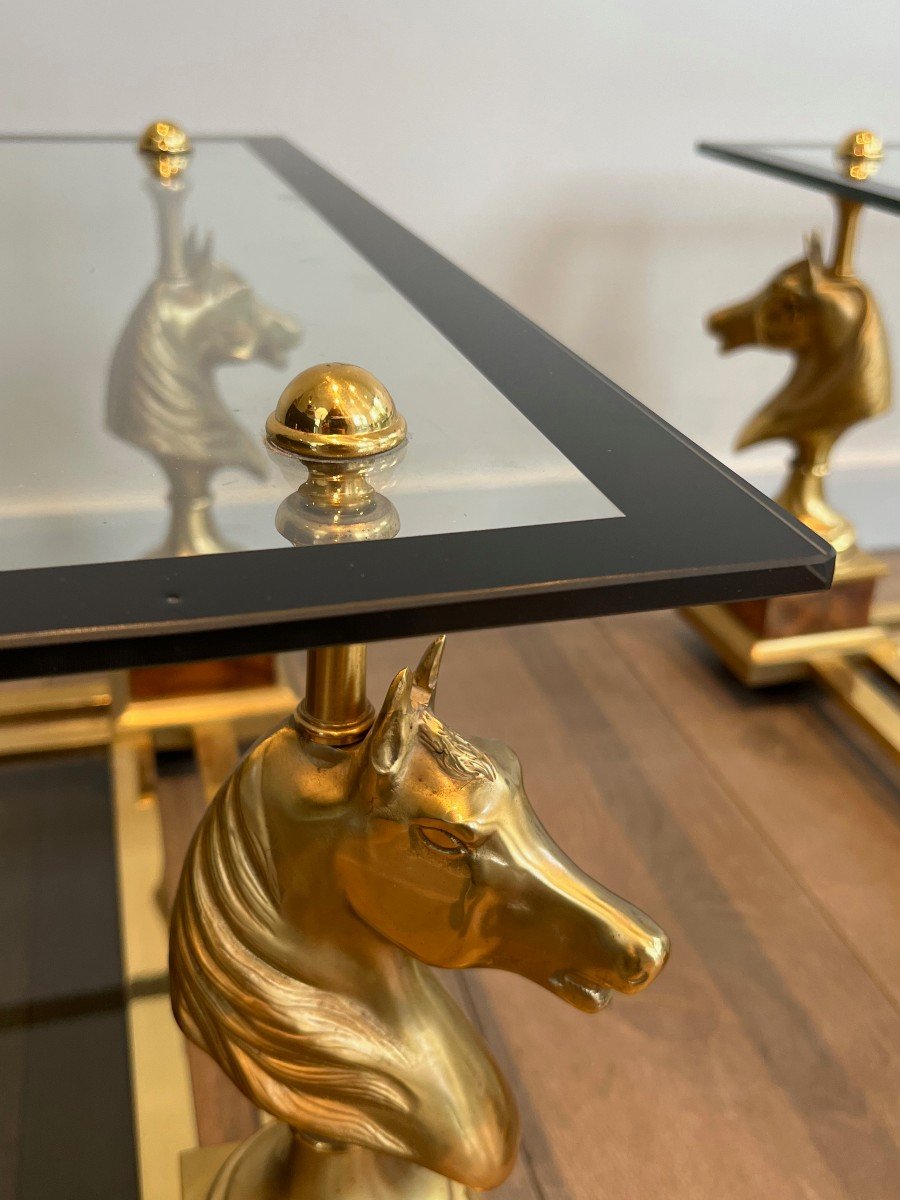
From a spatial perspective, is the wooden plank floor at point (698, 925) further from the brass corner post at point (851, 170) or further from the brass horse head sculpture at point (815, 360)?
the brass corner post at point (851, 170)

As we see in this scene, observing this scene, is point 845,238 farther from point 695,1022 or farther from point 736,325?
point 695,1022

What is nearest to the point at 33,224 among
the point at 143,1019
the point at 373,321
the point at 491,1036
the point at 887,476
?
the point at 373,321

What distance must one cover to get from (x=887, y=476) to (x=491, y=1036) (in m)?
1.17

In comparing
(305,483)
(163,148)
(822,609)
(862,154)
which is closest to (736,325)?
(862,154)

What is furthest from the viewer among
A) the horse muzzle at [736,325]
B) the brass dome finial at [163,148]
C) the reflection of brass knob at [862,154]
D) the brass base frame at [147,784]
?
the horse muzzle at [736,325]

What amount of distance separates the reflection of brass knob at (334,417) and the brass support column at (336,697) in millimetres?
A: 92

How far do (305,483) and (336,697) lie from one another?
113mm

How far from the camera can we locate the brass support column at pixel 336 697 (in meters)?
0.50

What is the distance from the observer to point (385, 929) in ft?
1.66

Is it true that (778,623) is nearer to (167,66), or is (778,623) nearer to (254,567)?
(167,66)

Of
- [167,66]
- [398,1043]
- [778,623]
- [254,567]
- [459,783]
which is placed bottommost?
[778,623]

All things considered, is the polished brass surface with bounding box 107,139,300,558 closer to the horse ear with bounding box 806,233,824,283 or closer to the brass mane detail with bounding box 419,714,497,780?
the brass mane detail with bounding box 419,714,497,780

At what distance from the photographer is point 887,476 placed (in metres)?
1.74

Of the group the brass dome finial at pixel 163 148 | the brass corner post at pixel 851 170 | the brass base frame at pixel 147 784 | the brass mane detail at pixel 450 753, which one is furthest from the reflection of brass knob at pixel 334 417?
the brass corner post at pixel 851 170
